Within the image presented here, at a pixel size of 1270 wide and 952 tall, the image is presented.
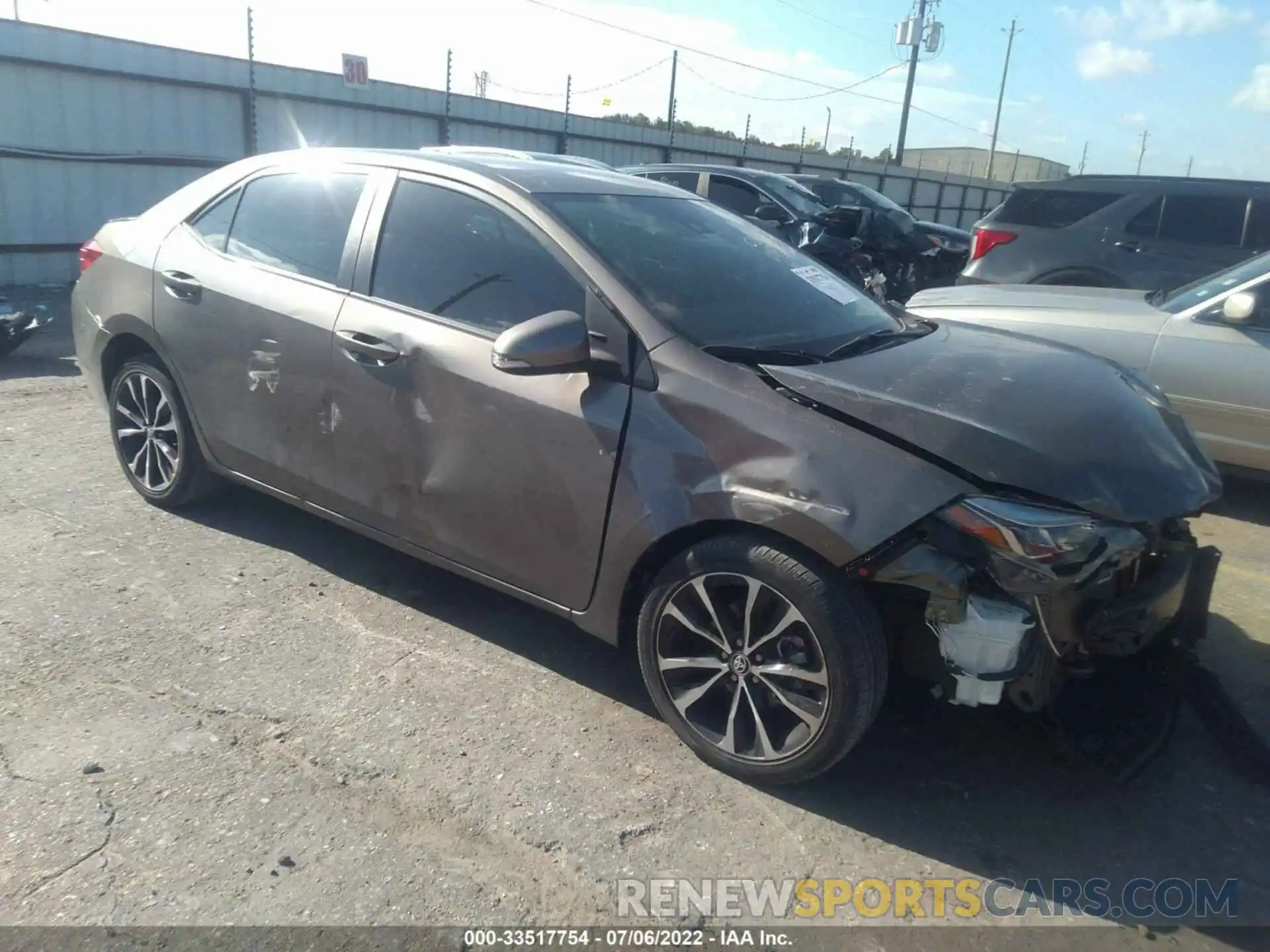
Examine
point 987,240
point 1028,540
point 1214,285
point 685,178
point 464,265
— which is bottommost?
point 1028,540

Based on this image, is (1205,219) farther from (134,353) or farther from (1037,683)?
(134,353)

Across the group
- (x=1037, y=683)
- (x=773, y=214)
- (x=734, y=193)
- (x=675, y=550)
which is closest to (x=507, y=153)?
(x=675, y=550)

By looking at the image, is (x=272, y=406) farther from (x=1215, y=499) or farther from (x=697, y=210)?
(x=1215, y=499)

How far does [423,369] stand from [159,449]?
1.88 m

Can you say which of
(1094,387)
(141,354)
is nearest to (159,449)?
(141,354)

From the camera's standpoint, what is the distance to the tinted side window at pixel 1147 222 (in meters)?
8.35

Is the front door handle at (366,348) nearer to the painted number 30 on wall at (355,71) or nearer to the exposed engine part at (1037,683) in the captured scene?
the exposed engine part at (1037,683)

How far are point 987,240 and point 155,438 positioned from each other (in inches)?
282

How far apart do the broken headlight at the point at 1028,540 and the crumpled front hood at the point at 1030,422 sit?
7cm

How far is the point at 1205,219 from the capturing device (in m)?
8.20

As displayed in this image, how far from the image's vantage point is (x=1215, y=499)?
9.98ft

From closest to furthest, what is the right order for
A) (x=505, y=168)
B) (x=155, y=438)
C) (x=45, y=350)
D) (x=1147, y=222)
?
1. (x=505, y=168)
2. (x=155, y=438)
3. (x=45, y=350)
4. (x=1147, y=222)

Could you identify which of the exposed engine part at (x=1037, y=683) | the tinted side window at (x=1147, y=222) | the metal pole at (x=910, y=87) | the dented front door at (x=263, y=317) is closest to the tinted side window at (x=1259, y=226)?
the tinted side window at (x=1147, y=222)

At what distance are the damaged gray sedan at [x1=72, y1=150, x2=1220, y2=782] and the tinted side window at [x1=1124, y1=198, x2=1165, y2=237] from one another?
5.62 m
